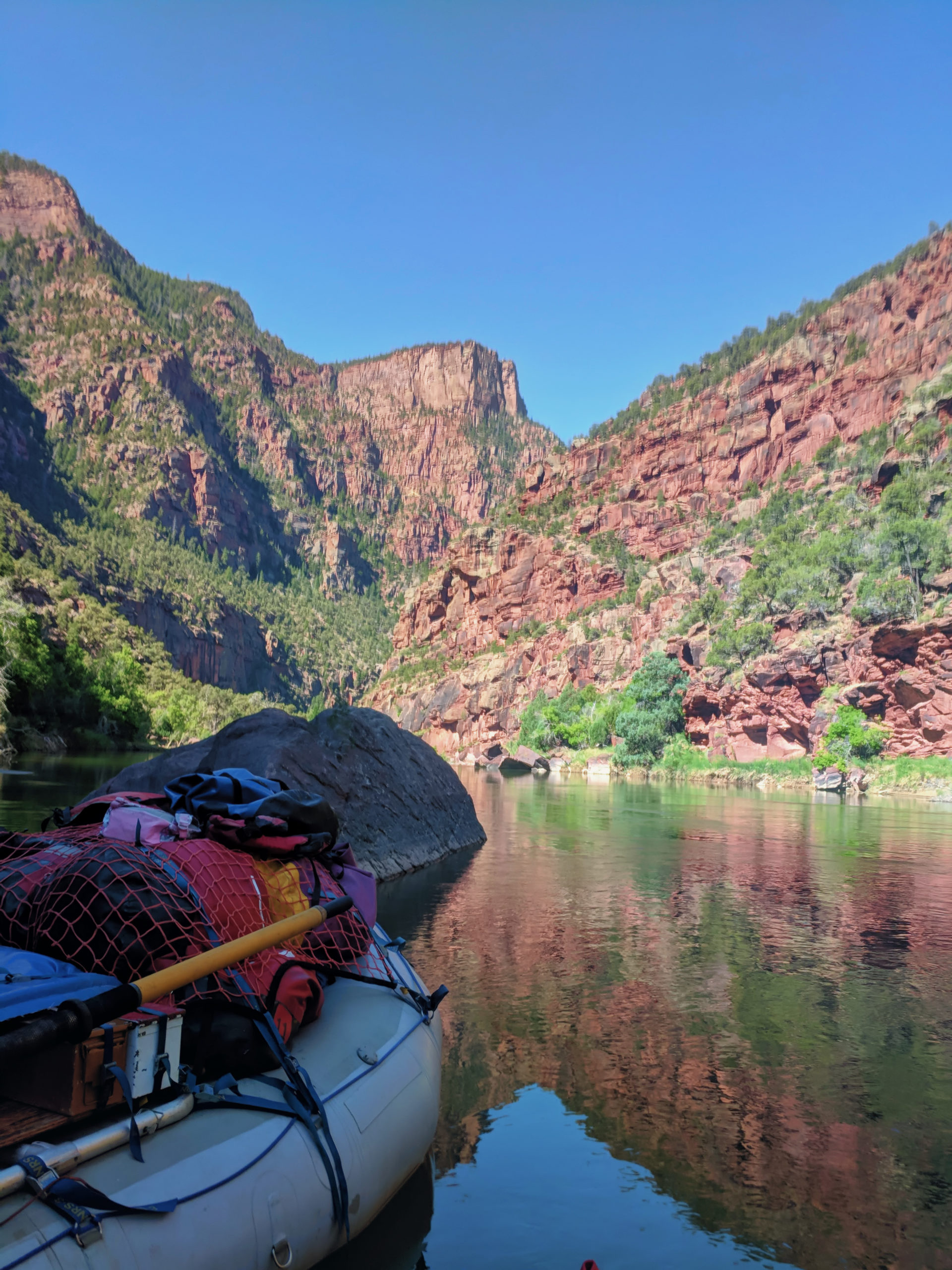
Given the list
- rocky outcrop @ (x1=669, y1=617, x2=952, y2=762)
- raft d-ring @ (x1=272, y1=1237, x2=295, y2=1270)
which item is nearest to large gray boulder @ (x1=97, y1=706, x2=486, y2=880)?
raft d-ring @ (x1=272, y1=1237, x2=295, y2=1270)

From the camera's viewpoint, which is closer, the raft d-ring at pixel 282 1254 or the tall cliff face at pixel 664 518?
the raft d-ring at pixel 282 1254

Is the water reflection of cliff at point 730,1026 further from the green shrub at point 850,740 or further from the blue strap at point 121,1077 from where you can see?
the green shrub at point 850,740

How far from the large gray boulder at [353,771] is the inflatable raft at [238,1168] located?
353 inches

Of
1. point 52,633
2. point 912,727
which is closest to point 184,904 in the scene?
point 52,633

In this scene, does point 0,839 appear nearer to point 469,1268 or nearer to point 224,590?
point 469,1268

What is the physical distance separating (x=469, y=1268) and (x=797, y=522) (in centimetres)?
9849

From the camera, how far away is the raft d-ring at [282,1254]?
371cm

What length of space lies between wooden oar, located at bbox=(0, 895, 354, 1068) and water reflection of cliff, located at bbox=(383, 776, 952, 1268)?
2.32m

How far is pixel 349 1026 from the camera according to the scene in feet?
17.4

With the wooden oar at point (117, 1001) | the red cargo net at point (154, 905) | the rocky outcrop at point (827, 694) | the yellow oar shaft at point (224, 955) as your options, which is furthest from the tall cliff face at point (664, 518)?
the wooden oar at point (117, 1001)

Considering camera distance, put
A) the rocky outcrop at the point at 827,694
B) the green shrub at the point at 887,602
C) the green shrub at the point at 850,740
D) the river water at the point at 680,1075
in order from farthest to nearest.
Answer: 1. the green shrub at the point at 887,602
2. the green shrub at the point at 850,740
3. the rocky outcrop at the point at 827,694
4. the river water at the point at 680,1075

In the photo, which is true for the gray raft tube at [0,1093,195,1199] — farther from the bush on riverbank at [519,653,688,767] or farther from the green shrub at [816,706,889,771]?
the bush on riverbank at [519,653,688,767]

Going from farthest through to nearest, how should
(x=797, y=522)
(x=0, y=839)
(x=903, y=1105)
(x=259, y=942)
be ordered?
1. (x=797, y=522)
2. (x=903, y=1105)
3. (x=0, y=839)
4. (x=259, y=942)

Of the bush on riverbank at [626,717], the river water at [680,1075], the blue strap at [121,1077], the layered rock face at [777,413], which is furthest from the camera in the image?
the layered rock face at [777,413]
